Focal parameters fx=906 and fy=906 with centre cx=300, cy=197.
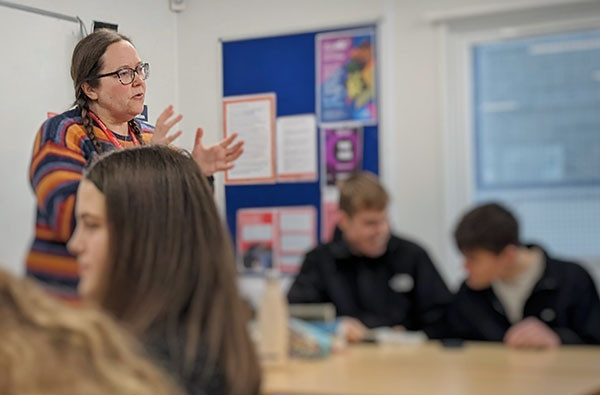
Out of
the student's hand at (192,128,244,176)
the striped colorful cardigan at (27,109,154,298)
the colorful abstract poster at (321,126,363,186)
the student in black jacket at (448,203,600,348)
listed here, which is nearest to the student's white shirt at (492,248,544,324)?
the student in black jacket at (448,203,600,348)

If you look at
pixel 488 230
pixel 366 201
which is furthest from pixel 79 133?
pixel 366 201

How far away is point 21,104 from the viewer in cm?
56

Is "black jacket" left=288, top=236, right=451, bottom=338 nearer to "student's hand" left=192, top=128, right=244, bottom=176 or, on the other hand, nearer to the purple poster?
the purple poster

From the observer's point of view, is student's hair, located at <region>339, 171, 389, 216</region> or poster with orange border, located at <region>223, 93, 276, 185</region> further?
student's hair, located at <region>339, 171, 389, 216</region>

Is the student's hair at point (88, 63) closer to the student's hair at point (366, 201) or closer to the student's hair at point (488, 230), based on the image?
the student's hair at point (488, 230)

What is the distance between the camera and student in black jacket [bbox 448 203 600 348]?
3049mm

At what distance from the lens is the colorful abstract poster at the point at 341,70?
79 centimetres

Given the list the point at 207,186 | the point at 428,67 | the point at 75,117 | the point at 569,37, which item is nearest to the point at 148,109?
the point at 75,117

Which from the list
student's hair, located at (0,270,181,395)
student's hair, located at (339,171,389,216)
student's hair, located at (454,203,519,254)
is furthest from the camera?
student's hair, located at (339,171,389,216)

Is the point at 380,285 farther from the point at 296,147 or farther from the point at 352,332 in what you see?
the point at 296,147

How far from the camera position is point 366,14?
0.79m

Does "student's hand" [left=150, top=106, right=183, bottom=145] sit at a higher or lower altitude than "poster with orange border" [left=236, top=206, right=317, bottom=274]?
higher

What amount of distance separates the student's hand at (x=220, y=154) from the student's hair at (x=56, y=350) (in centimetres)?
20

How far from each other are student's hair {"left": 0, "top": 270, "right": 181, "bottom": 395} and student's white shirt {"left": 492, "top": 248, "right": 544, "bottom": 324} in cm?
272
